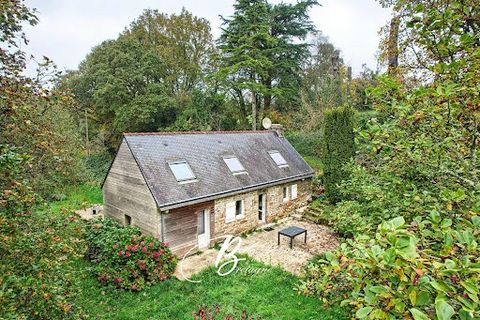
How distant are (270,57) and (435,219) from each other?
26.8 metres

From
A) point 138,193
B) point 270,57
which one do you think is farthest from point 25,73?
point 270,57

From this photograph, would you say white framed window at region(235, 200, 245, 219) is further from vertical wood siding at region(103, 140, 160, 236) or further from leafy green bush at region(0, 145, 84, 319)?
leafy green bush at region(0, 145, 84, 319)

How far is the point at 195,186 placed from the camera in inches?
485

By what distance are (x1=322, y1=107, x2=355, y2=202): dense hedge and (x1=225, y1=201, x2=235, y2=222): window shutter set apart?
20.4ft

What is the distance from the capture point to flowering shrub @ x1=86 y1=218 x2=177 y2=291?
9.82 metres

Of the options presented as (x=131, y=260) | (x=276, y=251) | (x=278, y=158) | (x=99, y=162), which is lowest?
(x=276, y=251)

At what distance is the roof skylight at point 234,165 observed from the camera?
14.6 m

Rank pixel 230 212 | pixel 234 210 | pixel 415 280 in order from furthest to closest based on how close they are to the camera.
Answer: pixel 234 210 → pixel 230 212 → pixel 415 280

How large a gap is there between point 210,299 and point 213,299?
0.10m

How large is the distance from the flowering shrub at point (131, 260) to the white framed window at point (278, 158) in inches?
336

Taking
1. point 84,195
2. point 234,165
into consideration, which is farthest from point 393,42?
point 84,195

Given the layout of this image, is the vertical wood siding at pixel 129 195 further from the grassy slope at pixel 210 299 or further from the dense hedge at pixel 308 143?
the dense hedge at pixel 308 143

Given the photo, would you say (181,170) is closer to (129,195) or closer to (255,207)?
(129,195)

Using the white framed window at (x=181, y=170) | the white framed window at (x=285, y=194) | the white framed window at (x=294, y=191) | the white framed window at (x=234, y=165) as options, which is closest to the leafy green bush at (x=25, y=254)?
the white framed window at (x=181, y=170)
